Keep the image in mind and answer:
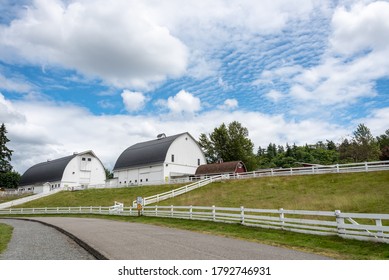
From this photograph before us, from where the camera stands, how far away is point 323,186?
92.5 ft

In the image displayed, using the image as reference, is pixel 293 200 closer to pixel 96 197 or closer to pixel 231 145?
pixel 96 197

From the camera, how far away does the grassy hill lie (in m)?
20.3

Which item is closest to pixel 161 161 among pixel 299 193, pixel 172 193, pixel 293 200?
pixel 172 193

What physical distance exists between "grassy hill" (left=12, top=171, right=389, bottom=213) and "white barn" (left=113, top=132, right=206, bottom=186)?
1101 centimetres

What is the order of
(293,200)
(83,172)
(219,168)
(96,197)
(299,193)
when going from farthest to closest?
(83,172)
(219,168)
(96,197)
(299,193)
(293,200)

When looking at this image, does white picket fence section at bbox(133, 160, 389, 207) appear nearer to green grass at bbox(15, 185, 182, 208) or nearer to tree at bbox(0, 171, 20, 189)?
green grass at bbox(15, 185, 182, 208)

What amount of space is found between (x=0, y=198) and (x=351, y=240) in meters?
61.8

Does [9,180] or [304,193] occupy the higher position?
[9,180]

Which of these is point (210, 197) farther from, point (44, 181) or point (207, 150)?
point (44, 181)

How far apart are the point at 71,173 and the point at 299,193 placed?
53755 millimetres

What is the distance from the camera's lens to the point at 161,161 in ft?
175

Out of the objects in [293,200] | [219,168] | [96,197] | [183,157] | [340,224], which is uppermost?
[183,157]

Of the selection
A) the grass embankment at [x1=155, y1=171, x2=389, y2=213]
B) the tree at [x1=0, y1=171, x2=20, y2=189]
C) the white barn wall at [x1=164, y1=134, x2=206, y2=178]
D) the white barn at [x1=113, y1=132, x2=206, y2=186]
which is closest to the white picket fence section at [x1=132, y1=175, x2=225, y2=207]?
the grass embankment at [x1=155, y1=171, x2=389, y2=213]
